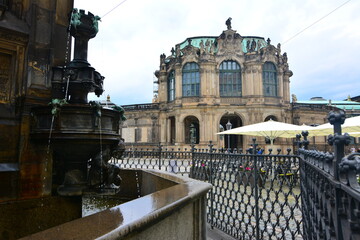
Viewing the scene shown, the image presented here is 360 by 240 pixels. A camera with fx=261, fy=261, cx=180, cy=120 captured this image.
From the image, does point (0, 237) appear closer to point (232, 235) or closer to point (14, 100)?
point (14, 100)

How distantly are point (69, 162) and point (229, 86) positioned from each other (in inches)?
1050

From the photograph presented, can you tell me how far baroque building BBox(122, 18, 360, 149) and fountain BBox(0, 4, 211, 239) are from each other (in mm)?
23843

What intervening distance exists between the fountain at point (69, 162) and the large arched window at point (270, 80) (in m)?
26.9

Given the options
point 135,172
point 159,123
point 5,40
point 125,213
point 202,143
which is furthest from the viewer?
point 159,123

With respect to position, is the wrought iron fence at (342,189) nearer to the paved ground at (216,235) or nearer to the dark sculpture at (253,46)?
the paved ground at (216,235)

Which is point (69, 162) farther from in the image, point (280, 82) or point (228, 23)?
point (228, 23)

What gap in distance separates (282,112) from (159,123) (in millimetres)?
14247

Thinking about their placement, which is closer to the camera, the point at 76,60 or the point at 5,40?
the point at 5,40

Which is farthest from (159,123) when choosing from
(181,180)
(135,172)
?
(181,180)

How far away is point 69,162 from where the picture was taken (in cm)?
398

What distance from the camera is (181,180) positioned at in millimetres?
3939

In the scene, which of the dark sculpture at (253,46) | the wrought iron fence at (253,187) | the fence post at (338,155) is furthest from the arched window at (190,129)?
the fence post at (338,155)

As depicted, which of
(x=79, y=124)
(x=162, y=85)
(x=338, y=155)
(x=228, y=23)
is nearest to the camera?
(x=338, y=155)

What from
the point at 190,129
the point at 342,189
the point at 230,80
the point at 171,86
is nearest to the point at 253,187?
the point at 342,189
